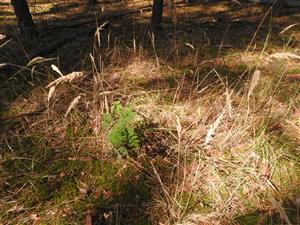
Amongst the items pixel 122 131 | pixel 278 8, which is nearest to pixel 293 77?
pixel 122 131

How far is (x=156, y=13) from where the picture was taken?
212 inches

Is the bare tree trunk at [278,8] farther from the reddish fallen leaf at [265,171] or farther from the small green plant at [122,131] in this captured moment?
the small green plant at [122,131]

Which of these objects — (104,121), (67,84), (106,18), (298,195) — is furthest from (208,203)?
(106,18)

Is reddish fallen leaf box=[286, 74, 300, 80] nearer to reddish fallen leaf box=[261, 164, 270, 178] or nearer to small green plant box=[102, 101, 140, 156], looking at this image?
reddish fallen leaf box=[261, 164, 270, 178]

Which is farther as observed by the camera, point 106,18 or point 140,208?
point 106,18

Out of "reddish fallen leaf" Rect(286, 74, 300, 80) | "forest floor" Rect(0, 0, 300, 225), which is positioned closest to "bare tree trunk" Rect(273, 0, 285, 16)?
"forest floor" Rect(0, 0, 300, 225)

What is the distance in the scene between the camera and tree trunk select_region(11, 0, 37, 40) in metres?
4.97

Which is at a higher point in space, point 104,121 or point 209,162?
point 104,121

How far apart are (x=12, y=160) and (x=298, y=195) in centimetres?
238

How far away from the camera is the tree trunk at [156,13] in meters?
5.30

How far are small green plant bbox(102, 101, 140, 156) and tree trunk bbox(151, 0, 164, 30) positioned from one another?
3209mm

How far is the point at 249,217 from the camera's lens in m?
2.23

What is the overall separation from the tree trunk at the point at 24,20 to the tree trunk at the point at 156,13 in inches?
80.5

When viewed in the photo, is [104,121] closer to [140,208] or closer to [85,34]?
[140,208]
